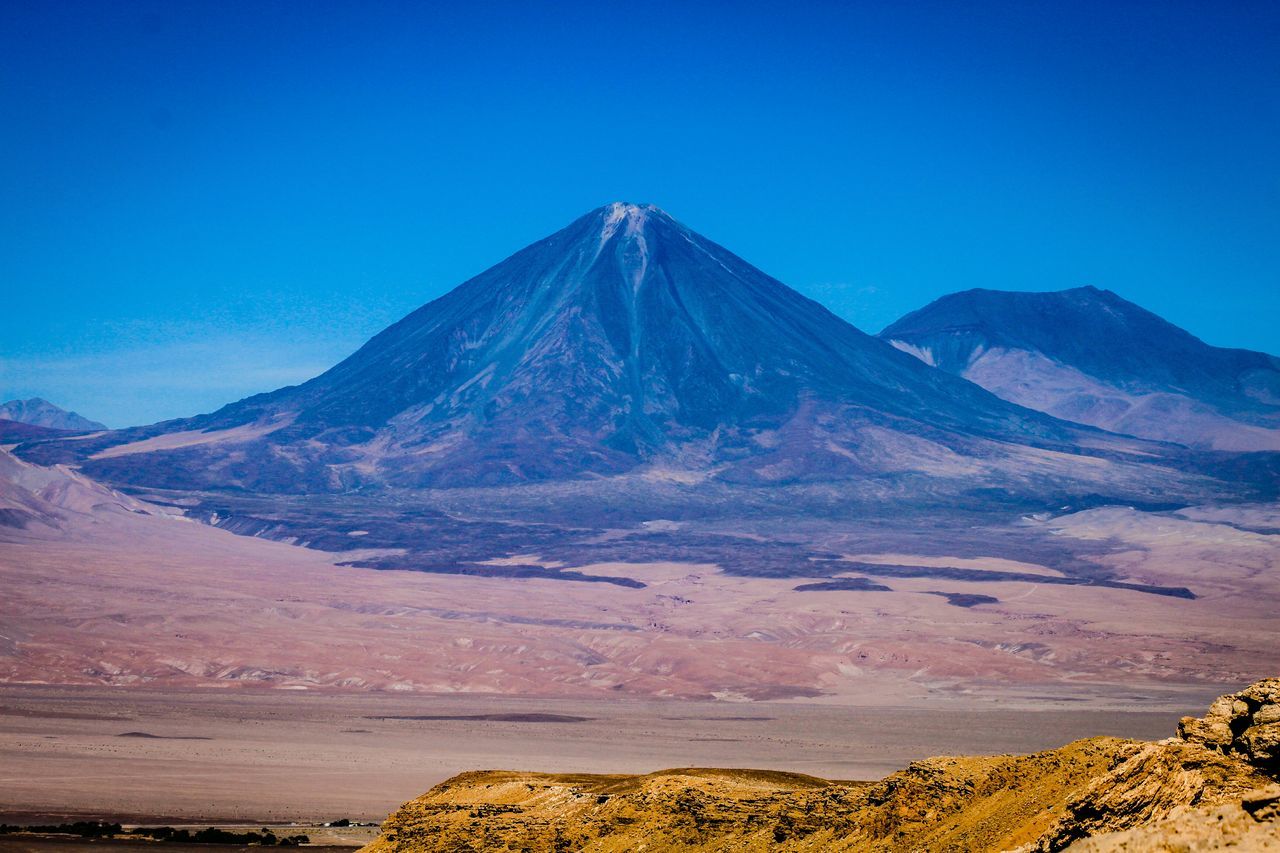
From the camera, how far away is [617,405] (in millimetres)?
129500

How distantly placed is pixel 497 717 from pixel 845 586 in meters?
34.5

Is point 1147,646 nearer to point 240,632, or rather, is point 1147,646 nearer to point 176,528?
point 240,632

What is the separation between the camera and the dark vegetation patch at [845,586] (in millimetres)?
68812

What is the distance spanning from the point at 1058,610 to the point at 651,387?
74887 mm

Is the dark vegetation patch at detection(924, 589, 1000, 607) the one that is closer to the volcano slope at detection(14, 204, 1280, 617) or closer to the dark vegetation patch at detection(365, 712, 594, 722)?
the volcano slope at detection(14, 204, 1280, 617)

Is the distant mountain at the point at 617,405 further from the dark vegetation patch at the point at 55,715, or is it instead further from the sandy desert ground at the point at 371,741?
the dark vegetation patch at the point at 55,715

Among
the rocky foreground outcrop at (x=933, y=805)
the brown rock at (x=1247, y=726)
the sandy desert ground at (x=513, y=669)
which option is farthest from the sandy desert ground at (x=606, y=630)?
the brown rock at (x=1247, y=726)

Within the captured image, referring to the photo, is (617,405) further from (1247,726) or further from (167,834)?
(1247,726)

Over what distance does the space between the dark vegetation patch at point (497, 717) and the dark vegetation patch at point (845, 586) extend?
31.6 m

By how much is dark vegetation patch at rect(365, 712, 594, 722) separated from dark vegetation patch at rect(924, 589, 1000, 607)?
32.5 metres

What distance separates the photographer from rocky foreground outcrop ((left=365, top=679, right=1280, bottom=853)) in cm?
756

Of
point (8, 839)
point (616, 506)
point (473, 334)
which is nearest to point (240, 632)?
point (8, 839)

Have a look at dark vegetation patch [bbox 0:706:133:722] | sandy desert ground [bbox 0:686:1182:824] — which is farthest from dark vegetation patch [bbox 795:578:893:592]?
dark vegetation patch [bbox 0:706:133:722]

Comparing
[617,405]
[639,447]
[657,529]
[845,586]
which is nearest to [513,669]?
[845,586]
